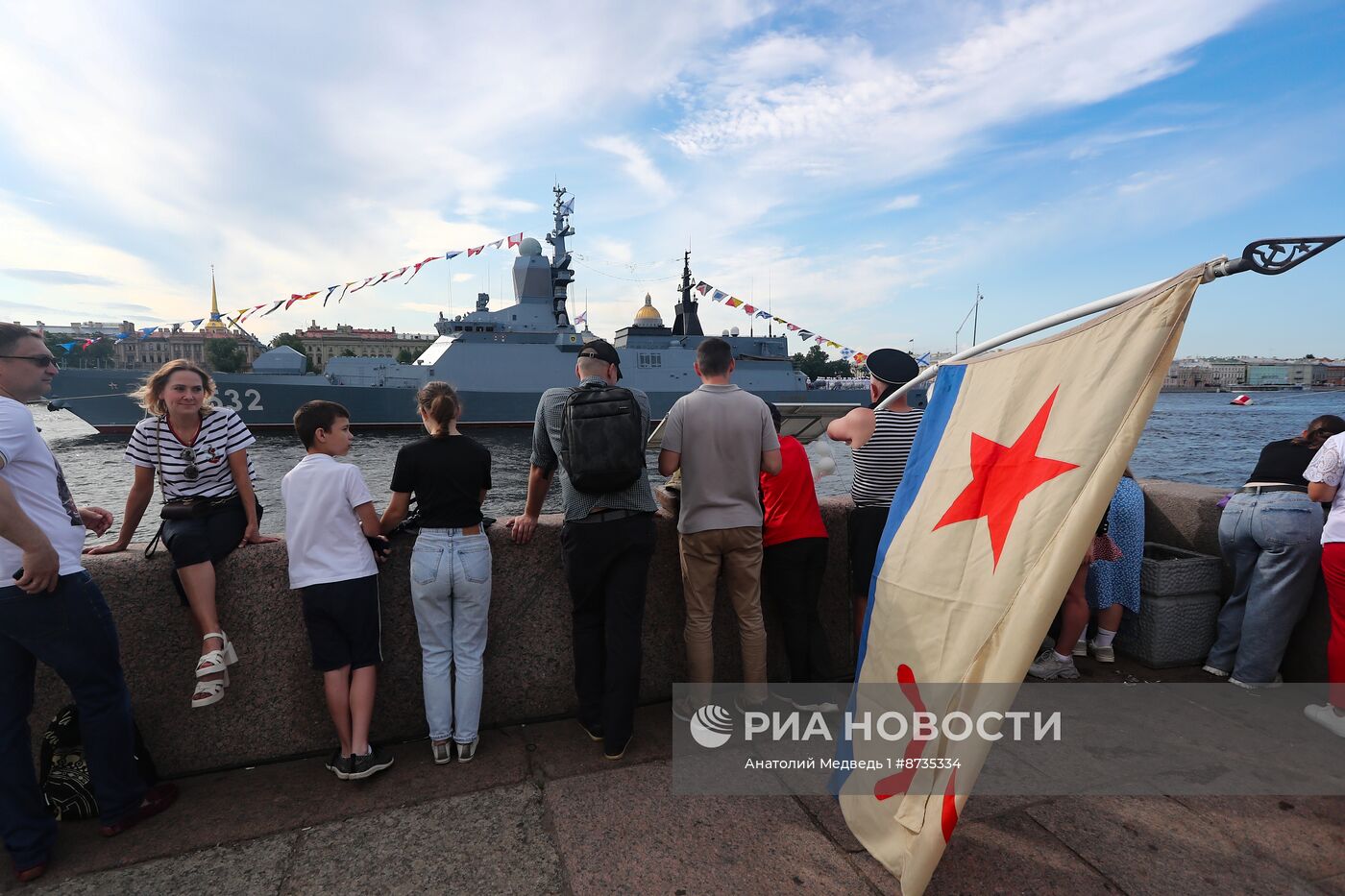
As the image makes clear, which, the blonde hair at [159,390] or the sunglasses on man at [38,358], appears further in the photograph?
the blonde hair at [159,390]

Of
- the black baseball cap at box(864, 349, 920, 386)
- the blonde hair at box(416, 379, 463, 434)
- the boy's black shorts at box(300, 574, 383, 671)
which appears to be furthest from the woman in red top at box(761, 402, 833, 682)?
the boy's black shorts at box(300, 574, 383, 671)

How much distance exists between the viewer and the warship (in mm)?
30266

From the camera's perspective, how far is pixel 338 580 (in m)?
2.44

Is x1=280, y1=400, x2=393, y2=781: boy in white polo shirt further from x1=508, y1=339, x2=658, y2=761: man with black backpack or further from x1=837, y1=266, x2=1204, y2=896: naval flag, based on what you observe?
x1=837, y1=266, x2=1204, y2=896: naval flag

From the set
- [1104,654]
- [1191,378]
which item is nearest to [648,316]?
[1104,654]

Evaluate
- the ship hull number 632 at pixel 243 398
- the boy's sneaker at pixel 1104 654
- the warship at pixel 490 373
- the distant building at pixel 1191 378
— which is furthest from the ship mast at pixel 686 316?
the distant building at pixel 1191 378

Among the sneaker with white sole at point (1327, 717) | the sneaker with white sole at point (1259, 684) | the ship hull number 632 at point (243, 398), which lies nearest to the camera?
the sneaker with white sole at point (1327, 717)

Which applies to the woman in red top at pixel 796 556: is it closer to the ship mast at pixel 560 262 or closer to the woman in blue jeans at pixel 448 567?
the woman in blue jeans at pixel 448 567

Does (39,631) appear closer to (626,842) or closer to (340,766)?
(340,766)

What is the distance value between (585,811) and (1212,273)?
2339 mm

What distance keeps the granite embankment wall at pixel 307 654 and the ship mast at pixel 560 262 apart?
3256 cm

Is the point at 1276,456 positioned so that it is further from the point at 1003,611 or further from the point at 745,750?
the point at 745,750

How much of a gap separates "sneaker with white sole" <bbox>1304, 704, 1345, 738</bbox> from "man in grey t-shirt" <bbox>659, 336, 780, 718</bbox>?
7.61ft

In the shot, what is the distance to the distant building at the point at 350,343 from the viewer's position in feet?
320
